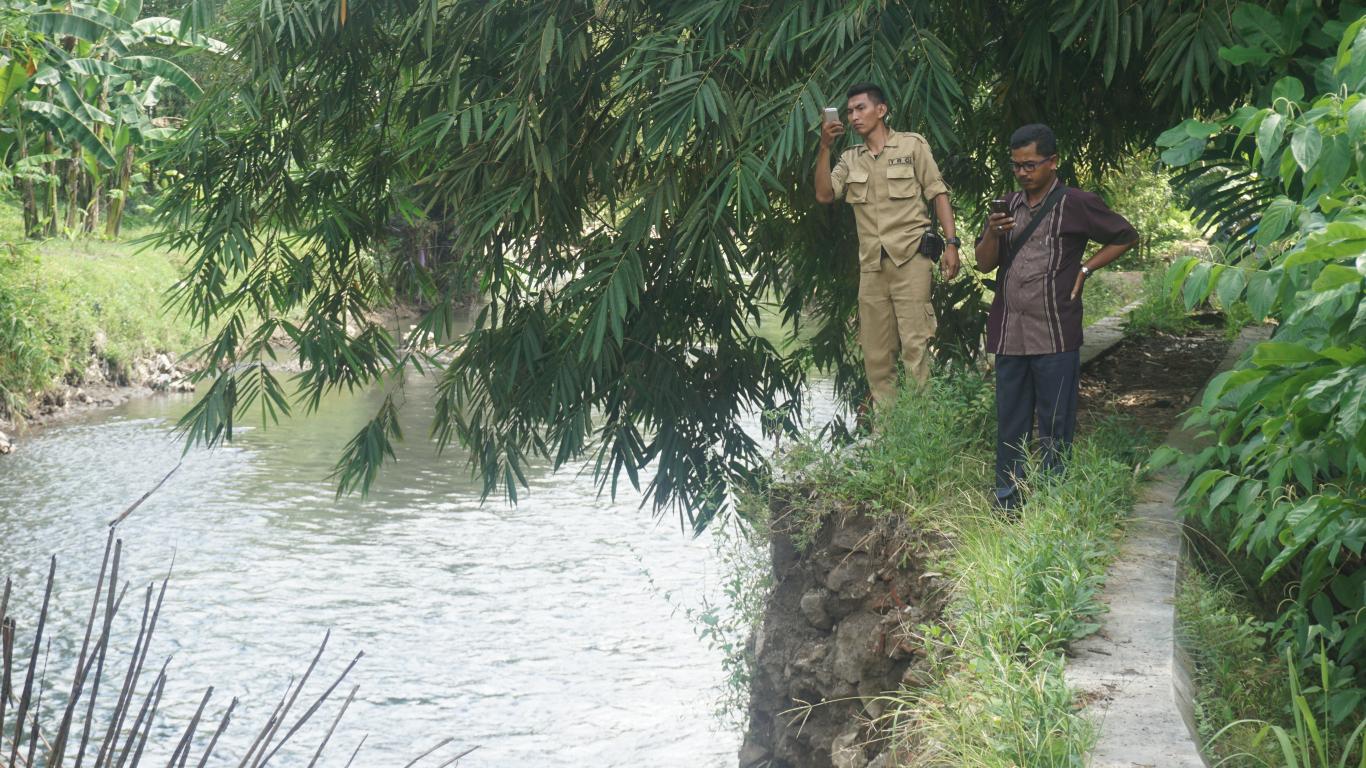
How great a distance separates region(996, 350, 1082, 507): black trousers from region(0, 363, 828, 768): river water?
189 centimetres

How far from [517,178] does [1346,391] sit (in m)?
4.56

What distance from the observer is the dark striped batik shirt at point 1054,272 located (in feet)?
15.5

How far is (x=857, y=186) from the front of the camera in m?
5.50

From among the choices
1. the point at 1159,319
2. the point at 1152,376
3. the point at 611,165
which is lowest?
the point at 1152,376

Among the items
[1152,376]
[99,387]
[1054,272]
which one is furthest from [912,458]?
[99,387]

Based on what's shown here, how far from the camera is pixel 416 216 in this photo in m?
8.16

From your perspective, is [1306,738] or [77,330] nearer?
[1306,738]

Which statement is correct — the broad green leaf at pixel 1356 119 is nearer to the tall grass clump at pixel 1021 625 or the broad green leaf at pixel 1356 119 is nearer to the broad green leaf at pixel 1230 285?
the broad green leaf at pixel 1230 285

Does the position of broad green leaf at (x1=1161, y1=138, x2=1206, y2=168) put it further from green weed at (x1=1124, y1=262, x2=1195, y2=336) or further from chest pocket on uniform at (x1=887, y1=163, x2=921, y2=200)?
green weed at (x1=1124, y1=262, x2=1195, y2=336)

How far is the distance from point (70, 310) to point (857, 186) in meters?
14.1

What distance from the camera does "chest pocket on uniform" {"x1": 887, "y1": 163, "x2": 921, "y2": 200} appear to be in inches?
213

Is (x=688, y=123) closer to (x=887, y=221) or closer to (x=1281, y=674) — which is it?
(x=887, y=221)

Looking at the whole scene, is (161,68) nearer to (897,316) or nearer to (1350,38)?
(897,316)

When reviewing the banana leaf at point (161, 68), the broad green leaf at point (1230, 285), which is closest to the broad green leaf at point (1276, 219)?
the broad green leaf at point (1230, 285)
